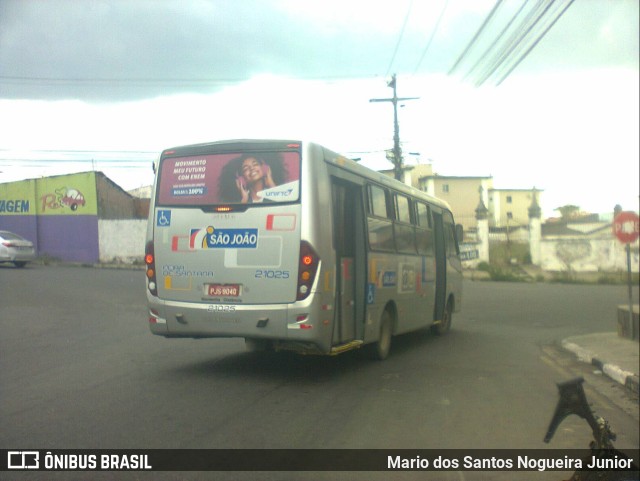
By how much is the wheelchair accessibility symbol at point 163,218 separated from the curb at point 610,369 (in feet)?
22.3

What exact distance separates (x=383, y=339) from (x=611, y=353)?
427cm

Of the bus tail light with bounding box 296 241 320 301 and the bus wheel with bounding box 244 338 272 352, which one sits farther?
the bus wheel with bounding box 244 338 272 352

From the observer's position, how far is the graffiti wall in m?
7.43

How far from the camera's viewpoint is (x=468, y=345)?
14.3 metres

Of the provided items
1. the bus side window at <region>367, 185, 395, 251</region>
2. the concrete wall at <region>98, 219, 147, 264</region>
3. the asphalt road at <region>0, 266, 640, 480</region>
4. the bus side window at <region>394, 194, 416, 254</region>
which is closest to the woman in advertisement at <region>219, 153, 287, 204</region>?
the bus side window at <region>367, 185, 395, 251</region>

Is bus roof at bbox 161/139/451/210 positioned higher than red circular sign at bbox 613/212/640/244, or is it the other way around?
bus roof at bbox 161/139/451/210

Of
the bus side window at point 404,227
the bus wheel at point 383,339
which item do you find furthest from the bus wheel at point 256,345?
the bus side window at point 404,227

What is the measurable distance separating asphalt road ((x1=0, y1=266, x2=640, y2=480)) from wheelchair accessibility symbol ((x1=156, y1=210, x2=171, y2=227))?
166cm

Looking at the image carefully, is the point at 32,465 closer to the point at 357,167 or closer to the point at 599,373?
the point at 357,167

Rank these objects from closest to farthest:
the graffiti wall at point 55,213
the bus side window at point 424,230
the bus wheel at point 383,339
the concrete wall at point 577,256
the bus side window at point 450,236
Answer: the graffiti wall at point 55,213, the bus wheel at point 383,339, the concrete wall at point 577,256, the bus side window at point 424,230, the bus side window at point 450,236

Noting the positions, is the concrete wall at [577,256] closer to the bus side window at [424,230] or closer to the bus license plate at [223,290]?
the bus side window at [424,230]

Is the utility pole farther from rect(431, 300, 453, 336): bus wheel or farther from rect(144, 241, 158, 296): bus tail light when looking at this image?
rect(144, 241, 158, 296): bus tail light

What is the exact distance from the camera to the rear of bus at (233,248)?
8.82 metres

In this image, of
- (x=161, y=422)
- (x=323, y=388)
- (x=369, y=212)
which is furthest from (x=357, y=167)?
(x=161, y=422)
